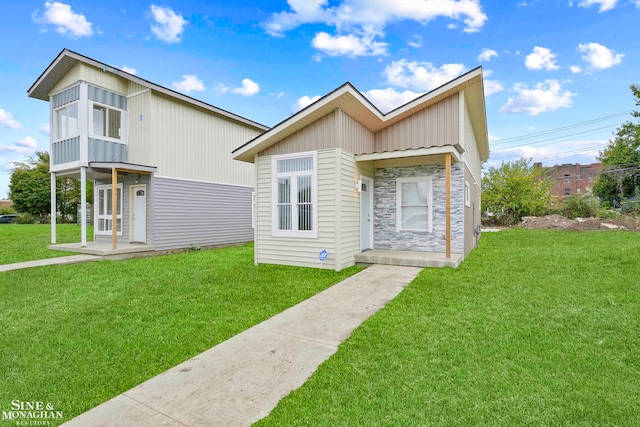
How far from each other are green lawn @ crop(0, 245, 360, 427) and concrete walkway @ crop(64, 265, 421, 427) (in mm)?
213

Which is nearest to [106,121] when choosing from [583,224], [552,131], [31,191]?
[583,224]

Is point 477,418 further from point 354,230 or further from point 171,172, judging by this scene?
point 171,172

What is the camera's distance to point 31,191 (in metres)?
31.4

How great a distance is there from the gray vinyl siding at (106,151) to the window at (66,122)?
0.98m

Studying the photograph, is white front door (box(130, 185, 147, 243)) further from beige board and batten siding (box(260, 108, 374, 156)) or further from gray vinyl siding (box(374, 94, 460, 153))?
gray vinyl siding (box(374, 94, 460, 153))

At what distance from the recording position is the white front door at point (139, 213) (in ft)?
36.8

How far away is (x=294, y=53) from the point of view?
1399 centimetres

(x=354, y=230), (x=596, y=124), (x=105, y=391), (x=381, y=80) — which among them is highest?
(x=596, y=124)

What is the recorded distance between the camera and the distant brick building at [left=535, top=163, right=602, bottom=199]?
48.6m

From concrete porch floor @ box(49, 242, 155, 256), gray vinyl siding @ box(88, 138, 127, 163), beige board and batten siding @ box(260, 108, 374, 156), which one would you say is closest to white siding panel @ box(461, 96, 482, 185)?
beige board and batten siding @ box(260, 108, 374, 156)

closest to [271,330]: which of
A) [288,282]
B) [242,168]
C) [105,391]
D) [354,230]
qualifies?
[105,391]

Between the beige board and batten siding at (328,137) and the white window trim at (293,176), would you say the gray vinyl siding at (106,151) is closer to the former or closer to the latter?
the beige board and batten siding at (328,137)

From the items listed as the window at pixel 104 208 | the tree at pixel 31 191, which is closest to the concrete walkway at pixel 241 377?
the window at pixel 104 208

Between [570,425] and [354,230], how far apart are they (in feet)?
20.1
